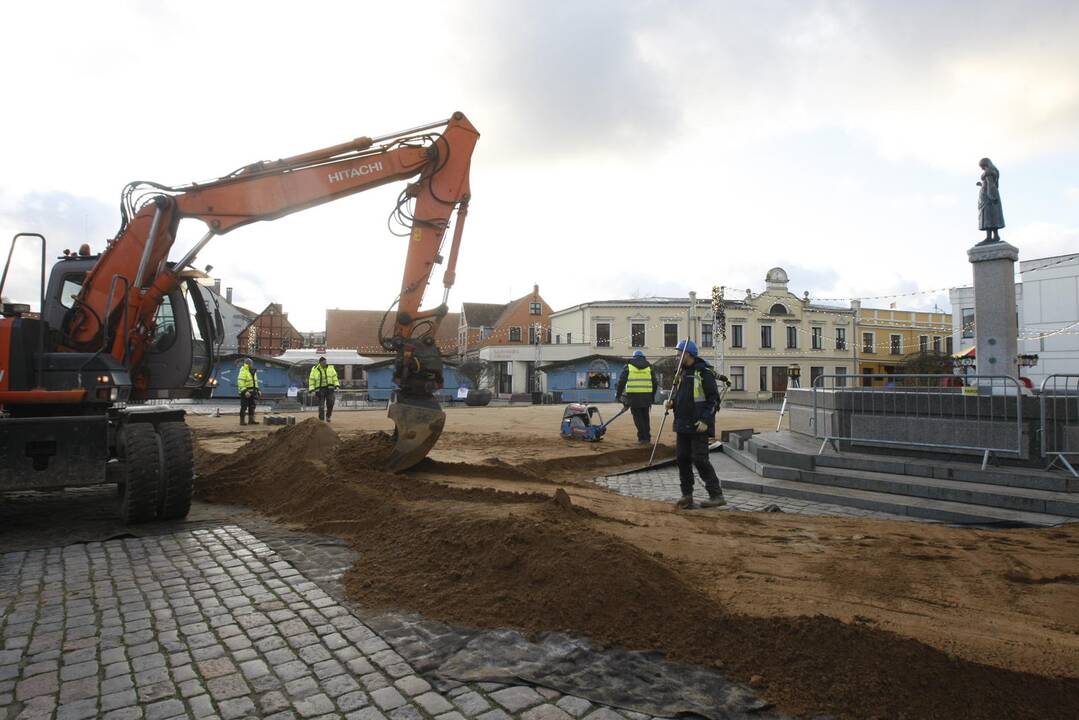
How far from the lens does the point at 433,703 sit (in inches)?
118

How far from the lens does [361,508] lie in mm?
6312

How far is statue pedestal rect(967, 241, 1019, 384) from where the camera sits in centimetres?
1007

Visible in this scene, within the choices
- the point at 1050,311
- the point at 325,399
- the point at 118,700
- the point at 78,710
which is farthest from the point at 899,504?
the point at 1050,311

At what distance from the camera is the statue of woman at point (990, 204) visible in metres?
10.4

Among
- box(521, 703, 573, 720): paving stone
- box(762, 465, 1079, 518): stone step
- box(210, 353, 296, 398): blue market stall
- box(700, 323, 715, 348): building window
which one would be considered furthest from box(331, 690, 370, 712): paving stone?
box(700, 323, 715, 348): building window

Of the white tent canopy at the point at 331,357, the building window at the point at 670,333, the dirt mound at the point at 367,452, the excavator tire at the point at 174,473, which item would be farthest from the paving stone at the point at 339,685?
the building window at the point at 670,333

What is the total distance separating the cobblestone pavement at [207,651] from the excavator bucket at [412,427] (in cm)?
280

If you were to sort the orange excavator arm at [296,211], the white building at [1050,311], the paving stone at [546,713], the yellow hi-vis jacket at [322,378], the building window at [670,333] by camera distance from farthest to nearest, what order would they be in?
the building window at [670,333]
the white building at [1050,311]
the yellow hi-vis jacket at [322,378]
the orange excavator arm at [296,211]
the paving stone at [546,713]

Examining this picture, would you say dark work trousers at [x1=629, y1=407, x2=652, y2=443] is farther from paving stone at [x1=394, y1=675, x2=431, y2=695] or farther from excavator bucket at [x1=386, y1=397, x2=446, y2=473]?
paving stone at [x1=394, y1=675, x2=431, y2=695]

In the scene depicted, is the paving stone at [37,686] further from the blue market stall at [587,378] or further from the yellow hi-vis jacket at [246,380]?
the blue market stall at [587,378]

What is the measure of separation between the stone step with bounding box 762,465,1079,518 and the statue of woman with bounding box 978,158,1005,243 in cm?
519

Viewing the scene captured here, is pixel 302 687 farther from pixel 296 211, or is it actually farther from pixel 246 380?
pixel 246 380

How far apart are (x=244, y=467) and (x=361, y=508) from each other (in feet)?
12.5

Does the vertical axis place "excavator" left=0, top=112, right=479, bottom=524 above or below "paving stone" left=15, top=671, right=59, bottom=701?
above
